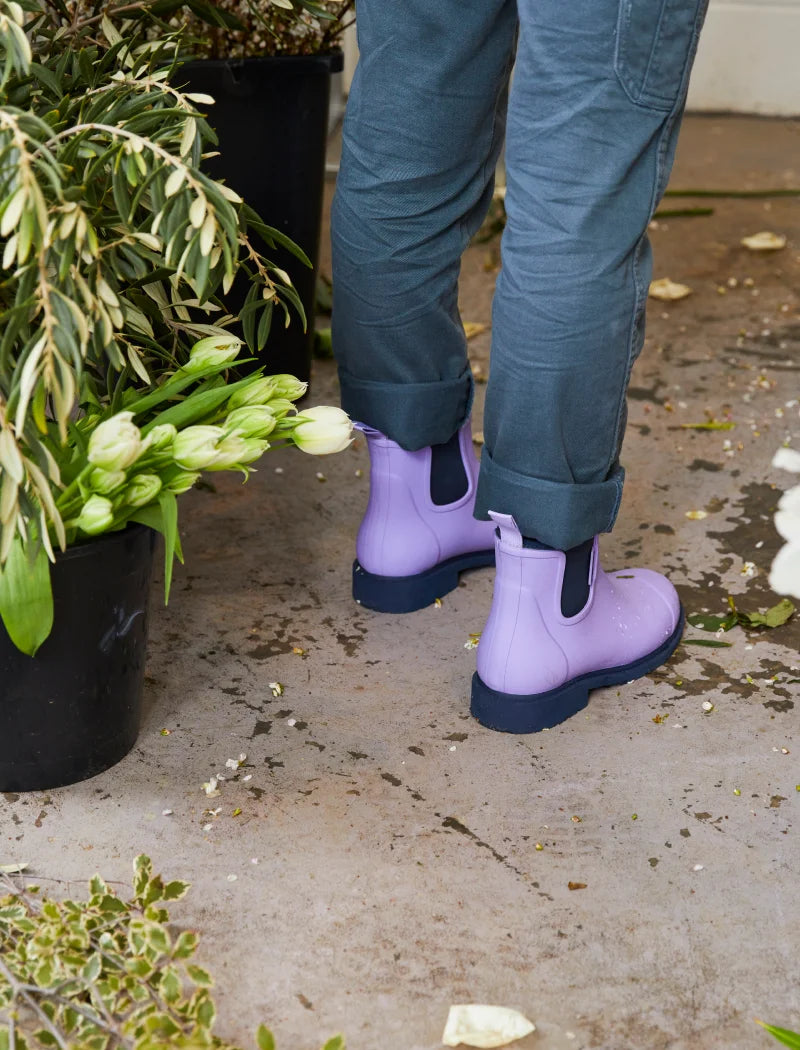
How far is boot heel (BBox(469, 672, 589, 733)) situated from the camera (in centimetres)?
Answer: 112

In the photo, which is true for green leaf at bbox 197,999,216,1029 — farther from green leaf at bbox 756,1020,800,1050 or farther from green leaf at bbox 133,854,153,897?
green leaf at bbox 756,1020,800,1050

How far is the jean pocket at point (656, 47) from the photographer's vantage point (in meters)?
0.86

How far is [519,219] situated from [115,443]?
38cm

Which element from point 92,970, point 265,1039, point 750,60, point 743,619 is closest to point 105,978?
point 92,970

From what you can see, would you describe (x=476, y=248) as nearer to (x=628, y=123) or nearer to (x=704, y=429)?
(x=704, y=429)

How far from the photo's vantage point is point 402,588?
1.31 meters

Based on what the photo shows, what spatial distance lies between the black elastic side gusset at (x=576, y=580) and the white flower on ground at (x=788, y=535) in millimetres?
327

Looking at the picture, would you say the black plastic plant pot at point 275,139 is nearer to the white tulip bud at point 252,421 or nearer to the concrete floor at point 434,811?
the concrete floor at point 434,811

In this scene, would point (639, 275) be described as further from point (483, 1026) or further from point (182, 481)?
point (483, 1026)

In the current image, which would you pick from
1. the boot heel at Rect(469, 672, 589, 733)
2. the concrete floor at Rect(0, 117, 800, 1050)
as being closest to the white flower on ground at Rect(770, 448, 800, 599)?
the concrete floor at Rect(0, 117, 800, 1050)

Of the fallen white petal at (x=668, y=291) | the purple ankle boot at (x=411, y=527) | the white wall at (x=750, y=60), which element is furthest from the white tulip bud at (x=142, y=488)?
the white wall at (x=750, y=60)

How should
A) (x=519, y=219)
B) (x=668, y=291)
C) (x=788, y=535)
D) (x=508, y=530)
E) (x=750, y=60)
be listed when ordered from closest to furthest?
(x=519, y=219), (x=508, y=530), (x=788, y=535), (x=668, y=291), (x=750, y=60)

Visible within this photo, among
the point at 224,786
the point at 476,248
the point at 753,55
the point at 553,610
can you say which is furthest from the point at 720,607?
the point at 753,55

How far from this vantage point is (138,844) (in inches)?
38.9
